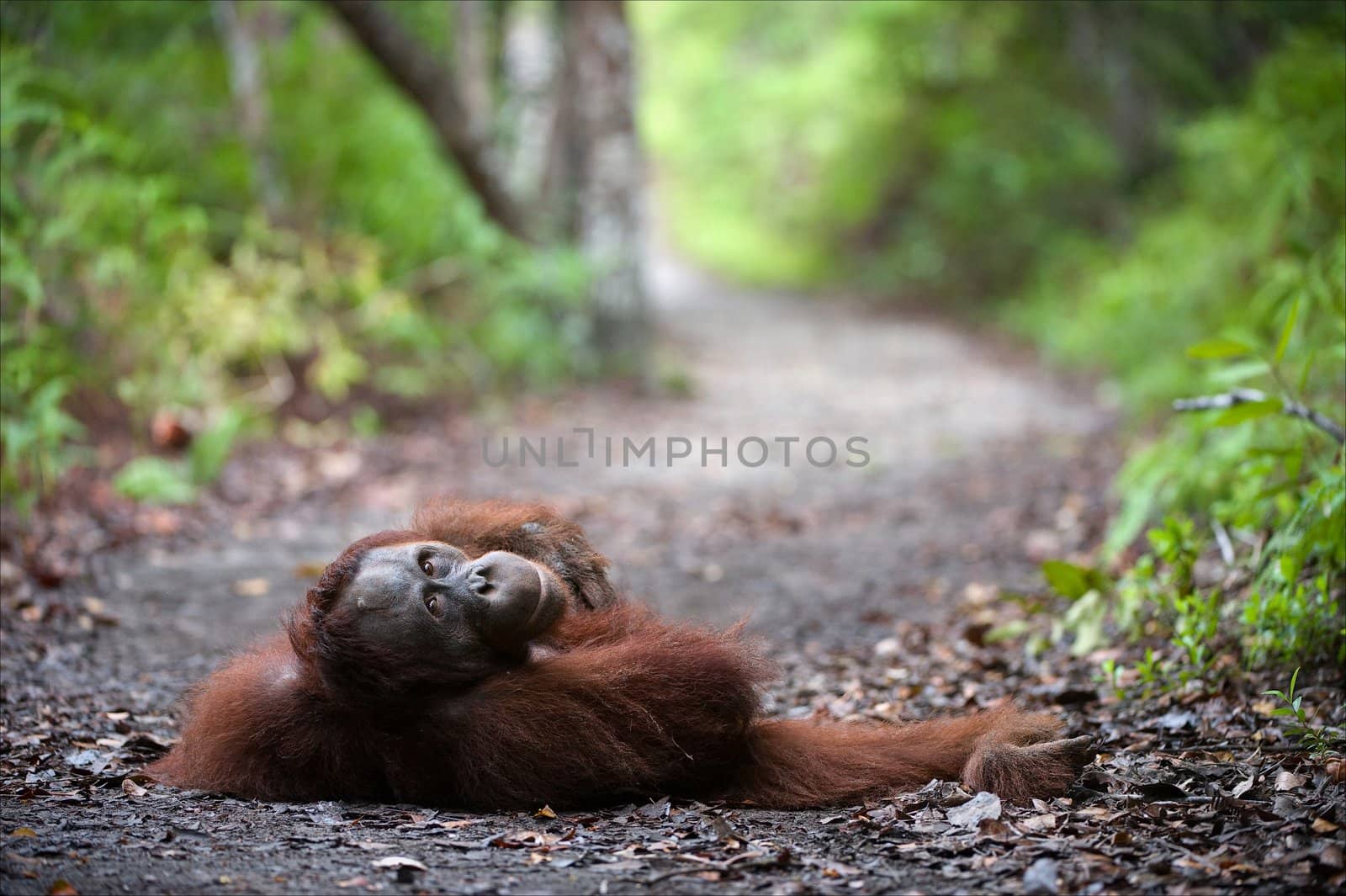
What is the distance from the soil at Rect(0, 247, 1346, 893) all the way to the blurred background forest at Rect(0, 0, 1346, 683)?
0.49 metres

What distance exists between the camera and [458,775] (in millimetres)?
2768

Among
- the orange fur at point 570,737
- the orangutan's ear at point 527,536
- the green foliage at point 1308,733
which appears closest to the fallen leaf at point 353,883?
the orange fur at point 570,737

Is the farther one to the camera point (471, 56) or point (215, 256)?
point (471, 56)

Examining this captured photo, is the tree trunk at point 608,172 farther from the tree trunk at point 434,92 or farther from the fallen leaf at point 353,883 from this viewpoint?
the fallen leaf at point 353,883

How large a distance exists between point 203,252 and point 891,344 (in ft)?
27.8

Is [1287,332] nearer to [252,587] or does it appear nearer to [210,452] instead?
[252,587]

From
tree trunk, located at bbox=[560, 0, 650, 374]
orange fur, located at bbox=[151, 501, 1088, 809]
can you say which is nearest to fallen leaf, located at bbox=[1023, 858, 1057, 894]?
orange fur, located at bbox=[151, 501, 1088, 809]

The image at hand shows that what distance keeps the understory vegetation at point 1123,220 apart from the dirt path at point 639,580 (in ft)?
2.44

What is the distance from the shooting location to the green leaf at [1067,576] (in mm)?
3943

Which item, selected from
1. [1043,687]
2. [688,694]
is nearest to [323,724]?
[688,694]

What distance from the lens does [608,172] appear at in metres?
10.6

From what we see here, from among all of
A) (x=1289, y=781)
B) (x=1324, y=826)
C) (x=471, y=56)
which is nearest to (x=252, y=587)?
(x=1289, y=781)

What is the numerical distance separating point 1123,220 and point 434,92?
847 cm

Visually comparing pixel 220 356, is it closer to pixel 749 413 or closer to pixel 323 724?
pixel 749 413
